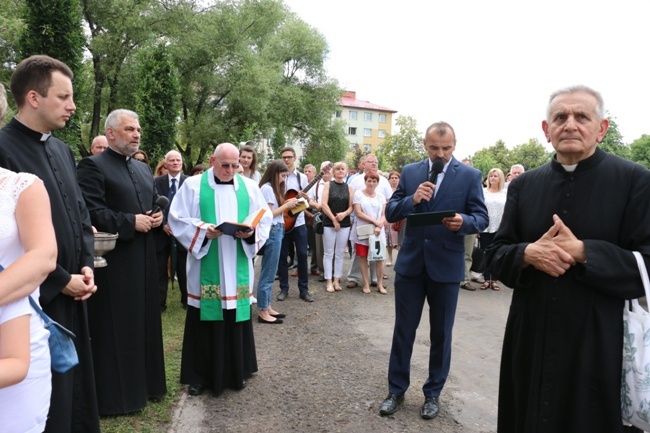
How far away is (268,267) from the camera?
7246 mm

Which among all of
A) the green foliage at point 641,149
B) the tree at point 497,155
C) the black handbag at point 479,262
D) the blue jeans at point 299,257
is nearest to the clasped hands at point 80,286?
the black handbag at point 479,262

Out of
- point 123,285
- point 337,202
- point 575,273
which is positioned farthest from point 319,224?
point 575,273

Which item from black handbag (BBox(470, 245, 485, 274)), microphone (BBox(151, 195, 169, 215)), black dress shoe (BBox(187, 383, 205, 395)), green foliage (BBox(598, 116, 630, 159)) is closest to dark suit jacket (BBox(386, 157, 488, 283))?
black handbag (BBox(470, 245, 485, 274))

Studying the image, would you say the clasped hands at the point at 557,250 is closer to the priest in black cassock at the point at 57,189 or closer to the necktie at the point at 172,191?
the priest in black cassock at the point at 57,189

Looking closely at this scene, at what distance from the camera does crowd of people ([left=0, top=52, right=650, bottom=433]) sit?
1.95 m

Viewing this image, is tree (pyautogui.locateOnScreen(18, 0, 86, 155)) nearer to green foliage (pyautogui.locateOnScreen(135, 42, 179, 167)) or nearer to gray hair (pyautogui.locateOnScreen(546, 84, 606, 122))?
green foliage (pyautogui.locateOnScreen(135, 42, 179, 167))

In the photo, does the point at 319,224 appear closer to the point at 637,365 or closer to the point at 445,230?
the point at 445,230

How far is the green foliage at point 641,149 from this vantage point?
192ft

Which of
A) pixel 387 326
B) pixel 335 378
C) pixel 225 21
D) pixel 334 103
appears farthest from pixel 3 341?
pixel 334 103

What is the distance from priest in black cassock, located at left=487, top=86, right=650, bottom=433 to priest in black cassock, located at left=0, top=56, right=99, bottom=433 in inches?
96.4

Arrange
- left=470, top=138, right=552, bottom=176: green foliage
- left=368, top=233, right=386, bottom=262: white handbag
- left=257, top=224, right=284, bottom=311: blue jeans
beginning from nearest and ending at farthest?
left=257, top=224, right=284, bottom=311: blue jeans < left=368, top=233, right=386, bottom=262: white handbag < left=470, top=138, right=552, bottom=176: green foliage

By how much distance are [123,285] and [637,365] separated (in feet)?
11.9

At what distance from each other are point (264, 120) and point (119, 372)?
27366 mm

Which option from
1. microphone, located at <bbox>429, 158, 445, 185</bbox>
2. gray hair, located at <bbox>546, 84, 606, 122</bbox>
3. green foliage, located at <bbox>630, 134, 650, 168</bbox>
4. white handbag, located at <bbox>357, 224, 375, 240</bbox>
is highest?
green foliage, located at <bbox>630, 134, 650, 168</bbox>
